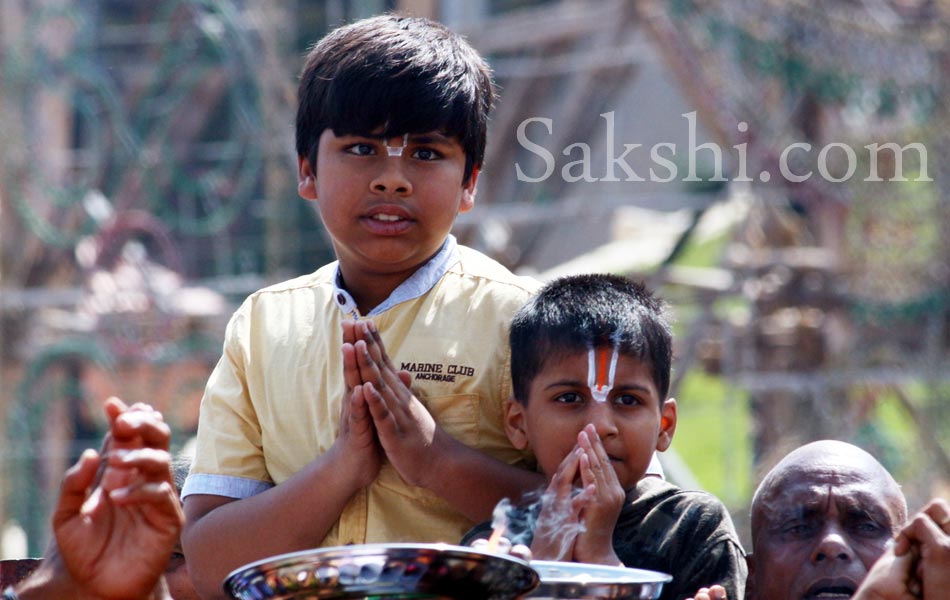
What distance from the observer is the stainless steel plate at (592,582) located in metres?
2.13

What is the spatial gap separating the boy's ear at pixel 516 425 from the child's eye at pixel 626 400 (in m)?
0.17

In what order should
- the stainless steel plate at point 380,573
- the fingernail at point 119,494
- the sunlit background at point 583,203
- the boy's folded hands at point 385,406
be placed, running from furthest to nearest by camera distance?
the sunlit background at point 583,203
the boy's folded hands at point 385,406
the fingernail at point 119,494
the stainless steel plate at point 380,573

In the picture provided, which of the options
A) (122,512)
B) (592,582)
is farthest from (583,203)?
(592,582)

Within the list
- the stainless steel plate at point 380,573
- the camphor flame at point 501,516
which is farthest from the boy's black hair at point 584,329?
the stainless steel plate at point 380,573

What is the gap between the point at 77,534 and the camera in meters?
2.33

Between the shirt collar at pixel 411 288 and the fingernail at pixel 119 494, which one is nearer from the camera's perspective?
the fingernail at pixel 119 494

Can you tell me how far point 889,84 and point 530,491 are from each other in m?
6.01

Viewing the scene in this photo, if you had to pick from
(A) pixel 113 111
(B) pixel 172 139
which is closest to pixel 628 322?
(A) pixel 113 111

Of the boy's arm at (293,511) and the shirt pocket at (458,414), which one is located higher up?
the shirt pocket at (458,414)

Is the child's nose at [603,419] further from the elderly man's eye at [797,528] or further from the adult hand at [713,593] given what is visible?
the elderly man's eye at [797,528]

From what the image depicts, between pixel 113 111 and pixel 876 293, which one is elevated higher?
pixel 113 111

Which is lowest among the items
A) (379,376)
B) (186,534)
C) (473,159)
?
(186,534)

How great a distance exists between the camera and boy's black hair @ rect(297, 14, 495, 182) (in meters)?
2.87

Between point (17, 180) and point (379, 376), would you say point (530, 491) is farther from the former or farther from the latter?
point (17, 180)
